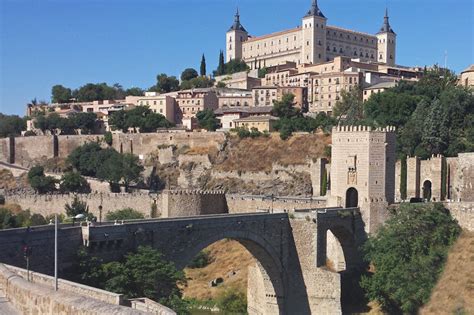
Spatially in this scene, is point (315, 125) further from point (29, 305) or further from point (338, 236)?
point (29, 305)

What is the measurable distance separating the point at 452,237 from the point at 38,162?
67.1 meters

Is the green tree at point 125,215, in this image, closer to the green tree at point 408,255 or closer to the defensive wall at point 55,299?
the green tree at point 408,255

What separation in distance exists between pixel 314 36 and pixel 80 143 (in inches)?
1699

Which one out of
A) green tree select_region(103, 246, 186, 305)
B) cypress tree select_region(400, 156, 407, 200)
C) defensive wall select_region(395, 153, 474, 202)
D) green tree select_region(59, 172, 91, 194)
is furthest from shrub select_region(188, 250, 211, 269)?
green tree select_region(59, 172, 91, 194)

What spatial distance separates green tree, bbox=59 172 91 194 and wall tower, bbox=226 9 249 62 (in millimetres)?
58937

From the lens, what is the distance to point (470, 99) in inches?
2229

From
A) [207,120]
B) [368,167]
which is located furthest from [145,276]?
[207,120]

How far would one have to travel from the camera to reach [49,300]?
12203mm

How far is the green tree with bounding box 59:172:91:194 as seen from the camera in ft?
236

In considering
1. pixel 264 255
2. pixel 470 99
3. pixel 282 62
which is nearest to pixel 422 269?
pixel 264 255

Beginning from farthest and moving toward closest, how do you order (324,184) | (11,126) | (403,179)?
(11,126)
(324,184)
(403,179)

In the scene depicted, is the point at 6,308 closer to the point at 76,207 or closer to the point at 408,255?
the point at 408,255

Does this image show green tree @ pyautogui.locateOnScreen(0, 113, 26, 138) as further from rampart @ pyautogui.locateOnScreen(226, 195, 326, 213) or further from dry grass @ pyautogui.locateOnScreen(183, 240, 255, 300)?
dry grass @ pyautogui.locateOnScreen(183, 240, 255, 300)

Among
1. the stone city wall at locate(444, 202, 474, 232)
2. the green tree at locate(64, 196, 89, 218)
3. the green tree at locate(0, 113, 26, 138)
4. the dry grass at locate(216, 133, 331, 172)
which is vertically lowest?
the green tree at locate(64, 196, 89, 218)
